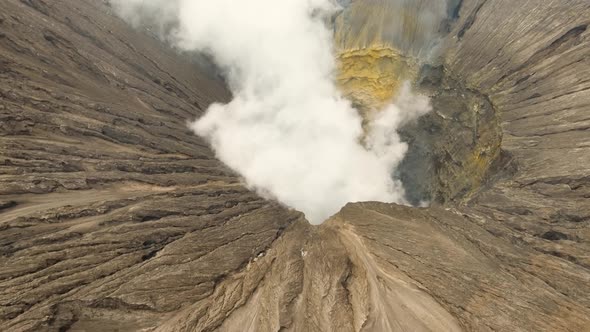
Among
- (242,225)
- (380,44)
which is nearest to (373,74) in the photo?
(380,44)

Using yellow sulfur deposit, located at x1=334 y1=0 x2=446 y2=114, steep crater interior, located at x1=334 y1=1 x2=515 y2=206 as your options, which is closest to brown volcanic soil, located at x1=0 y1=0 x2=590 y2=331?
steep crater interior, located at x1=334 y1=1 x2=515 y2=206

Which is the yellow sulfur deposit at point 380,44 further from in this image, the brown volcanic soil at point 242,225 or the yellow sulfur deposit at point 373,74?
the brown volcanic soil at point 242,225

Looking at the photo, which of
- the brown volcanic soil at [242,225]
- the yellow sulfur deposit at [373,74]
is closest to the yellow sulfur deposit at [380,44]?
the yellow sulfur deposit at [373,74]

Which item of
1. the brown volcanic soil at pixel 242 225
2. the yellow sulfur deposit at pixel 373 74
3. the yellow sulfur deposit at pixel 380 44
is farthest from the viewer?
the yellow sulfur deposit at pixel 373 74

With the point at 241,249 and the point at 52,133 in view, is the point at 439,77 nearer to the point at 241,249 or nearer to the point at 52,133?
the point at 241,249

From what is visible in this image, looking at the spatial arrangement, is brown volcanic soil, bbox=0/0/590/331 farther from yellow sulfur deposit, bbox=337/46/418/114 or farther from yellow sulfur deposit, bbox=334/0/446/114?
yellow sulfur deposit, bbox=337/46/418/114

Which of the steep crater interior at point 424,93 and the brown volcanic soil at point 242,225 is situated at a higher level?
the steep crater interior at point 424,93

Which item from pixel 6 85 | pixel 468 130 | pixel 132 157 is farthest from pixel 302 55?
pixel 6 85

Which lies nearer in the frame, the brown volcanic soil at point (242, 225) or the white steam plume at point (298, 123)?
the brown volcanic soil at point (242, 225)

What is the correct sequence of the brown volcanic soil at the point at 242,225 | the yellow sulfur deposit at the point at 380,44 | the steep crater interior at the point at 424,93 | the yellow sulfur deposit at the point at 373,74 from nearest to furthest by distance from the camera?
the brown volcanic soil at the point at 242,225, the steep crater interior at the point at 424,93, the yellow sulfur deposit at the point at 380,44, the yellow sulfur deposit at the point at 373,74
